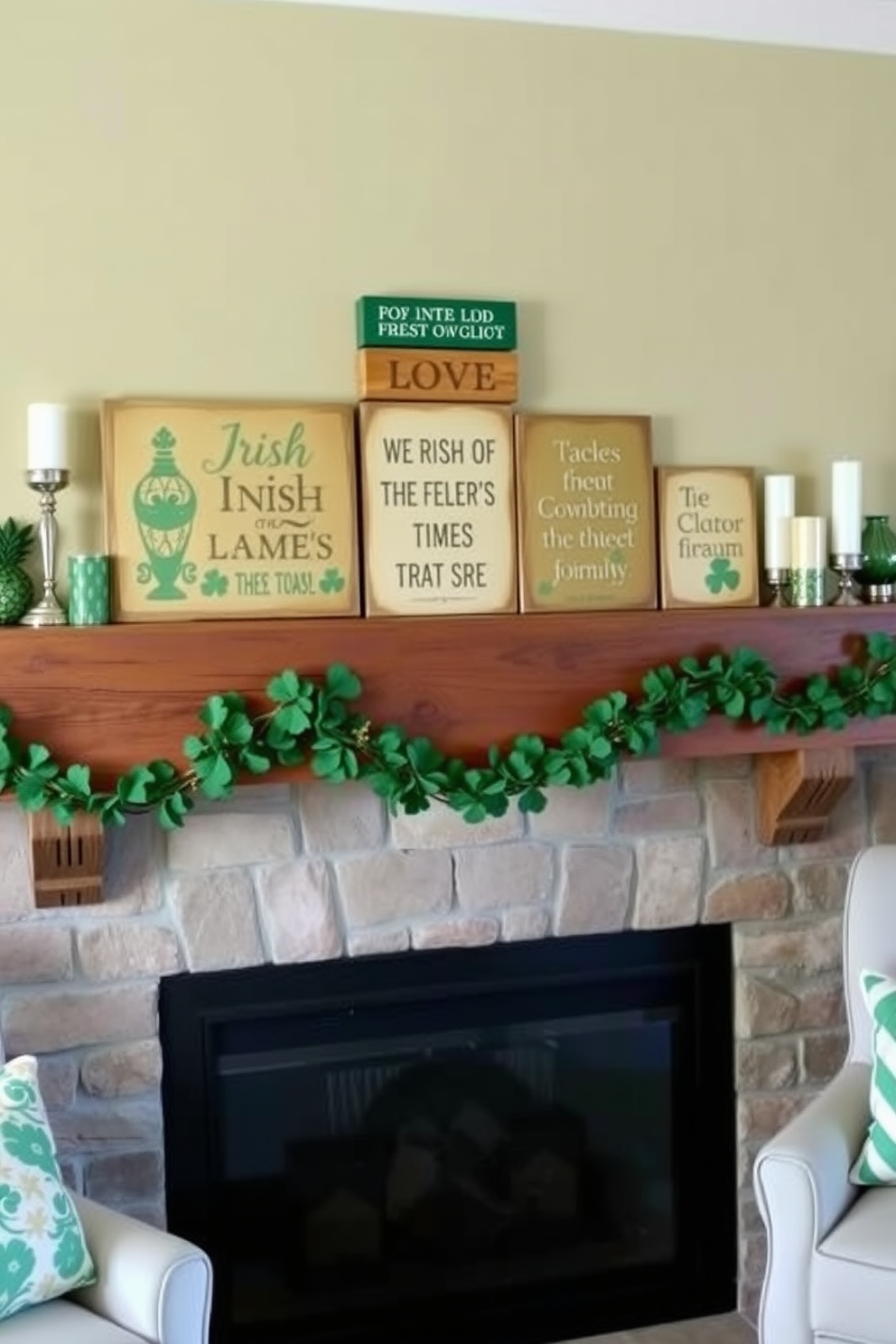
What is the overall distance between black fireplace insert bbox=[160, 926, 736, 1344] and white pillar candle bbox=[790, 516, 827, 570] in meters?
0.72

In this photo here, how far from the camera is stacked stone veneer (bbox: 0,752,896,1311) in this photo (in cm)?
256

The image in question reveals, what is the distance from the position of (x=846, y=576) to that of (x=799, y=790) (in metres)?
0.41

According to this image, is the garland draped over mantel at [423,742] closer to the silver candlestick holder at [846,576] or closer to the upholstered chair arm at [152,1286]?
the silver candlestick holder at [846,576]

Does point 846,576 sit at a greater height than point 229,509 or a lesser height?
lesser

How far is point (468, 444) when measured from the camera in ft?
8.66

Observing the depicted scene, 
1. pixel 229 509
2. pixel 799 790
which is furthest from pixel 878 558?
pixel 229 509

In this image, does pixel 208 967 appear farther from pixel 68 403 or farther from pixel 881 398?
A: pixel 881 398

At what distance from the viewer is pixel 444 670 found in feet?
8.30

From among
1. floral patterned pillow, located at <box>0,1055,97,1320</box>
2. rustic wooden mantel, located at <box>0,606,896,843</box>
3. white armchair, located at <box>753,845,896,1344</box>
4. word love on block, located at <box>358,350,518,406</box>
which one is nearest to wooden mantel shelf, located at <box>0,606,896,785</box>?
rustic wooden mantel, located at <box>0,606,896,843</box>

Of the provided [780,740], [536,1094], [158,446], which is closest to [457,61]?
[158,446]

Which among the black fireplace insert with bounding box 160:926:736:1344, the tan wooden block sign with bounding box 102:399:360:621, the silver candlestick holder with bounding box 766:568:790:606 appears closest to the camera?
the tan wooden block sign with bounding box 102:399:360:621

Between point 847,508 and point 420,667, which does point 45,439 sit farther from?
point 847,508

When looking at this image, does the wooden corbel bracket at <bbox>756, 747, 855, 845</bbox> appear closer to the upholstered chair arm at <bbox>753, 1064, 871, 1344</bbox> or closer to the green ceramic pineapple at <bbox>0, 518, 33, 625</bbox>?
the upholstered chair arm at <bbox>753, 1064, 871, 1344</bbox>

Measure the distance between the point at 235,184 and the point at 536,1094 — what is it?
1.74 m
